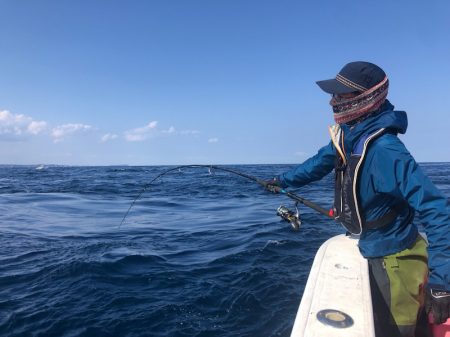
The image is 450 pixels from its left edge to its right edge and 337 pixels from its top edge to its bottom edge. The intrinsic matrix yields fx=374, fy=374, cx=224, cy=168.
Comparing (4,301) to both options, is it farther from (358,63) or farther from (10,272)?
(358,63)

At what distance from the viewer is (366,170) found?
117 inches

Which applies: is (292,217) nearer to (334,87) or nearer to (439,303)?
(334,87)

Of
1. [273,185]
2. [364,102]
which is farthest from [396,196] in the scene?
[273,185]

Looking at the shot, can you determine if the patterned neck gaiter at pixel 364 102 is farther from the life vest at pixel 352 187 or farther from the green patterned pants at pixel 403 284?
the green patterned pants at pixel 403 284

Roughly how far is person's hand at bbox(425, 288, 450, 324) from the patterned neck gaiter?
1421 millimetres

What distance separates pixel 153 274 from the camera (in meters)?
7.00

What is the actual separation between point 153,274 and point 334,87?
5225mm

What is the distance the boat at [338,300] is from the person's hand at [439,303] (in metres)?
0.45

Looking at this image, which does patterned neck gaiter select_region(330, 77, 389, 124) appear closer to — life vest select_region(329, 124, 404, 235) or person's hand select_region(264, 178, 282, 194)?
life vest select_region(329, 124, 404, 235)

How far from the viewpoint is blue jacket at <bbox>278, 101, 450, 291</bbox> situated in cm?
254

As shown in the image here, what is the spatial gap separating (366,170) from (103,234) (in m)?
8.61

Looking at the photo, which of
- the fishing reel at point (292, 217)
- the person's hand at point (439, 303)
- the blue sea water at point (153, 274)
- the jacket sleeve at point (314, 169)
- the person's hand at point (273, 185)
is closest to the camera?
the person's hand at point (439, 303)

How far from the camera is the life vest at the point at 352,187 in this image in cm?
299

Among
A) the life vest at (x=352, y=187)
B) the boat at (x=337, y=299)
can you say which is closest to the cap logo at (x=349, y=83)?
the life vest at (x=352, y=187)
